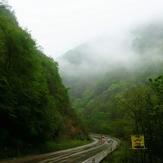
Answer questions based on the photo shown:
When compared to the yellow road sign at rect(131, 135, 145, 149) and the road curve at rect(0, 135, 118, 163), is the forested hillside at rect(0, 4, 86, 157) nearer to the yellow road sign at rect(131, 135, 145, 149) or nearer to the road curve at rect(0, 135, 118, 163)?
the road curve at rect(0, 135, 118, 163)

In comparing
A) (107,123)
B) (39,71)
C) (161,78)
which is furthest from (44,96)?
(107,123)

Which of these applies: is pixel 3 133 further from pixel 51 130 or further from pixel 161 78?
pixel 161 78

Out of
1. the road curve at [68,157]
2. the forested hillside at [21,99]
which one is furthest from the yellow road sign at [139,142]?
the forested hillside at [21,99]

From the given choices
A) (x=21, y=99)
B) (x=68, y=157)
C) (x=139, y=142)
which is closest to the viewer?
(x=139, y=142)

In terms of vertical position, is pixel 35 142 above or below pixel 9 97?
below

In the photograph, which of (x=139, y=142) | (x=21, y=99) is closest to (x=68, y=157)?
(x=21, y=99)

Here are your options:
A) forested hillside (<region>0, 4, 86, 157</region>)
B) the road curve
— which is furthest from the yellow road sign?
forested hillside (<region>0, 4, 86, 157</region>)

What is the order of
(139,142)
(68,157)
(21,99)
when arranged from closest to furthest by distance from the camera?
(139,142), (68,157), (21,99)

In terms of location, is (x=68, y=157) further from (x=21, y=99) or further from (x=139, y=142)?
(x=139, y=142)

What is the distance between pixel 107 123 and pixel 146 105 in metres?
131

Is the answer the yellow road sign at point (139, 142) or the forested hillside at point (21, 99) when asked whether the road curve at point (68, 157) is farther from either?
the yellow road sign at point (139, 142)

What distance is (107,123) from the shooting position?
157875mm

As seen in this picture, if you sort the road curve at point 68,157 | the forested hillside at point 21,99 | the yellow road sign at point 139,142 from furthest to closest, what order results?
the forested hillside at point 21,99 → the road curve at point 68,157 → the yellow road sign at point 139,142

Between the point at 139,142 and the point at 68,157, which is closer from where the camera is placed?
the point at 139,142
